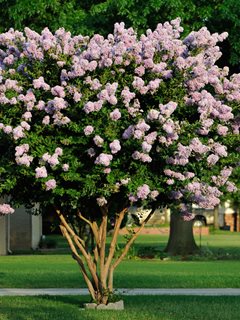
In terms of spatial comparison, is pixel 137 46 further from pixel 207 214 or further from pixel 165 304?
pixel 207 214

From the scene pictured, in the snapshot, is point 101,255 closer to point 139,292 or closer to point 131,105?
point 131,105

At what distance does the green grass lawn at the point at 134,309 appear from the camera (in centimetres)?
1611

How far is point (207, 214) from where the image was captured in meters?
96.8

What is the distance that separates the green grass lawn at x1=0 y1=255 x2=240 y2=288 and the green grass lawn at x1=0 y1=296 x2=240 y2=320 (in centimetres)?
374

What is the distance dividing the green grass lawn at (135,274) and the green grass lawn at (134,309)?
374cm

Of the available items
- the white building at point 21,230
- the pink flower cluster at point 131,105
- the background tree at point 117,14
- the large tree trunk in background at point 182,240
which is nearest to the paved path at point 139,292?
the pink flower cluster at point 131,105

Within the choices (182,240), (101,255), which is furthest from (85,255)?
(182,240)

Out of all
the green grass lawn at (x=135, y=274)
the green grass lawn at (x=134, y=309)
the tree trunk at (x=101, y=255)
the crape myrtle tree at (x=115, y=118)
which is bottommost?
the green grass lawn at (x=134, y=309)

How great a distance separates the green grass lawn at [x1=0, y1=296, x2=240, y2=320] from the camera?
1611 centimetres

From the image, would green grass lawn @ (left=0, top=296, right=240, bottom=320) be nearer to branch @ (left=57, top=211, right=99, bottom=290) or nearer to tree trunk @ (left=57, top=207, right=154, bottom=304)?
tree trunk @ (left=57, top=207, right=154, bottom=304)

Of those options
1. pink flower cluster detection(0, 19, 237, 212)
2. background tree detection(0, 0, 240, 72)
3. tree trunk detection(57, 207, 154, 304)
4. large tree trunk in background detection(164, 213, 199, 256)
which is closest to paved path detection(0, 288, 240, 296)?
tree trunk detection(57, 207, 154, 304)

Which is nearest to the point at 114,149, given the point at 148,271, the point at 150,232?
the point at 148,271

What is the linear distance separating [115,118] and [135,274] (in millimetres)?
11917

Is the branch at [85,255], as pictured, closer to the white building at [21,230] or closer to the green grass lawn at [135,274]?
the green grass lawn at [135,274]
